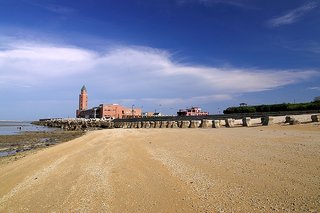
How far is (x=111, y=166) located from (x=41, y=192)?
3.11m

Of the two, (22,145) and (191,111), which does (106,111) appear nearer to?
(191,111)

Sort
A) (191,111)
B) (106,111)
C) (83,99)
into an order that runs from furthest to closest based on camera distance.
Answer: (83,99)
(106,111)
(191,111)

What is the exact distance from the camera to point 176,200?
6.30 m

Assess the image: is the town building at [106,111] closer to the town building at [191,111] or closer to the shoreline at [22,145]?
the town building at [191,111]

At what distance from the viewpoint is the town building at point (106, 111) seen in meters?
153

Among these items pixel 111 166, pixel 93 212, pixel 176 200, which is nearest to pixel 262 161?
pixel 176 200

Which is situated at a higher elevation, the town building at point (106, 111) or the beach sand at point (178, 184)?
the town building at point (106, 111)

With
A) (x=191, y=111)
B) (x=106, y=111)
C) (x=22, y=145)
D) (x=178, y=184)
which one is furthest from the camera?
(x=106, y=111)

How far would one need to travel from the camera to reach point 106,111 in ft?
500

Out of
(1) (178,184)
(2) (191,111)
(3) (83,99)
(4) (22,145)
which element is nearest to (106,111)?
(3) (83,99)

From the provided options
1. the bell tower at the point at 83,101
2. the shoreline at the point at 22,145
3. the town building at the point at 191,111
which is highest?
the bell tower at the point at 83,101

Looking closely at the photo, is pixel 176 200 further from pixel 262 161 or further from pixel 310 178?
pixel 262 161

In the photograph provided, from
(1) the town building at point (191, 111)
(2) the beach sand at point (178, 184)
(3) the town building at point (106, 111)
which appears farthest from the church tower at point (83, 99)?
(2) the beach sand at point (178, 184)

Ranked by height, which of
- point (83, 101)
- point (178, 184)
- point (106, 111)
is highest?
point (83, 101)
